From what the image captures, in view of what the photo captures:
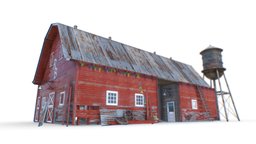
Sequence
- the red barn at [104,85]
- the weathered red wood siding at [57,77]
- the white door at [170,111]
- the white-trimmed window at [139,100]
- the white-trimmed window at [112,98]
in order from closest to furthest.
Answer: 1. the red barn at [104,85]
2. the weathered red wood siding at [57,77]
3. the white-trimmed window at [112,98]
4. the white-trimmed window at [139,100]
5. the white door at [170,111]

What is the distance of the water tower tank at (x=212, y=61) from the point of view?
2150 centimetres

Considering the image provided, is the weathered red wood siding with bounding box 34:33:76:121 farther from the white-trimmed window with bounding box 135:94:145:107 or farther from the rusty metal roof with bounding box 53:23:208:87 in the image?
the white-trimmed window with bounding box 135:94:145:107

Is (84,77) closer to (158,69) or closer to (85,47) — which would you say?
(85,47)

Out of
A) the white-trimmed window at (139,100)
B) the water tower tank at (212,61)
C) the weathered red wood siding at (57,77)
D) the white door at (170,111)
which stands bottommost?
the white door at (170,111)

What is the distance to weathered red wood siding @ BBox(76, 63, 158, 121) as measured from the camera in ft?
41.8

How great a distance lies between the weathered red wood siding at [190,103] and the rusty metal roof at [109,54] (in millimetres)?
1022

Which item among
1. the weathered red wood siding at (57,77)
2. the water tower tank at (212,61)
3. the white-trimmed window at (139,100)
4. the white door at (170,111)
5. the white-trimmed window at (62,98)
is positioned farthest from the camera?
the water tower tank at (212,61)

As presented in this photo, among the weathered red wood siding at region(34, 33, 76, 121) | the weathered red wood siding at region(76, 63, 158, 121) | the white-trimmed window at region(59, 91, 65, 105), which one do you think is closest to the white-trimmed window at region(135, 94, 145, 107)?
the weathered red wood siding at region(76, 63, 158, 121)

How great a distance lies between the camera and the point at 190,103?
2033 centimetres

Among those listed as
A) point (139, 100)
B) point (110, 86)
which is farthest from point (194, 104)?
point (110, 86)

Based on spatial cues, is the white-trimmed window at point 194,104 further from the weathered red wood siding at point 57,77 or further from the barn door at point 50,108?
the barn door at point 50,108

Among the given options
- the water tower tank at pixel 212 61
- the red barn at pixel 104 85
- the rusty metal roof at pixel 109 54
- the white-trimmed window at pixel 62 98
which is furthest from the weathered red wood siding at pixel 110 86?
the water tower tank at pixel 212 61

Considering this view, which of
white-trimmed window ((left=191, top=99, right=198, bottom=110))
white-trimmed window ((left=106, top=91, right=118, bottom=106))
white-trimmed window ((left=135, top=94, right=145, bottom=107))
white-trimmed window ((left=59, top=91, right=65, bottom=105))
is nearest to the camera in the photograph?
white-trimmed window ((left=59, top=91, right=65, bottom=105))

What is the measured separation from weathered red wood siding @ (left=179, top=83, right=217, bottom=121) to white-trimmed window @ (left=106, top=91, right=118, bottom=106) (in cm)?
842
